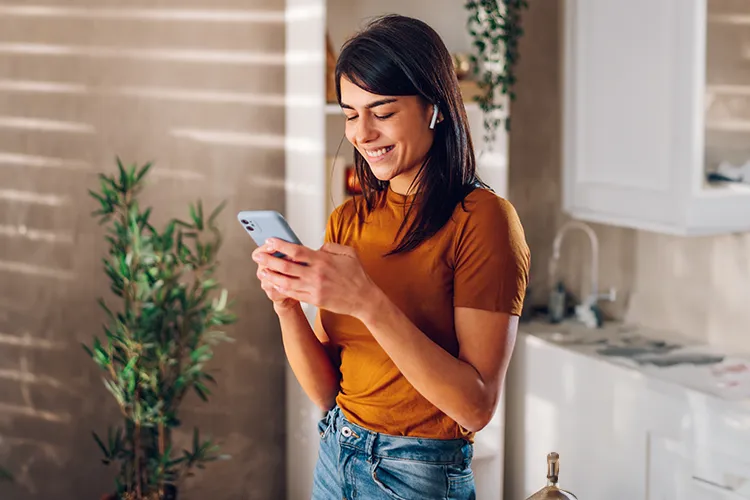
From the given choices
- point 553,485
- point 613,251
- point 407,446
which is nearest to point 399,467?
point 407,446

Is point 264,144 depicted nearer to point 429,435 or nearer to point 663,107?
point 663,107

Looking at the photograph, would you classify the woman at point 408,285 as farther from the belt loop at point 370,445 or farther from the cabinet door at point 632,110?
the cabinet door at point 632,110

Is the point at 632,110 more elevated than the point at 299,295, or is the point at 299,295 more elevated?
the point at 632,110

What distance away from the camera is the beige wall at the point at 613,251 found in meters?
2.78

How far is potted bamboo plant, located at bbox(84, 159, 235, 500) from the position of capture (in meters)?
2.67

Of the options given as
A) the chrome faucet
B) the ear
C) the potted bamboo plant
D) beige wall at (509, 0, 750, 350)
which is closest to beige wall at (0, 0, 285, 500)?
the potted bamboo plant

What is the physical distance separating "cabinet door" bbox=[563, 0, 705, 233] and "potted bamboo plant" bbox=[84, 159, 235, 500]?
4.03 feet

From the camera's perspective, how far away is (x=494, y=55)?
2.97 meters

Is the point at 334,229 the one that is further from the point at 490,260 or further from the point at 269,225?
the point at 490,260

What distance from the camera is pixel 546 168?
11.2 feet

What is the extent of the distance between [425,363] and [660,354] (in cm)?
170

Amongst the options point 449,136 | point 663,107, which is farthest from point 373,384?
point 663,107

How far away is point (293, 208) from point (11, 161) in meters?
0.92

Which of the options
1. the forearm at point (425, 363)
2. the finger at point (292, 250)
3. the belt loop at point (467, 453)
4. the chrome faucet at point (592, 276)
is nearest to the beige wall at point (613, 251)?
the chrome faucet at point (592, 276)
